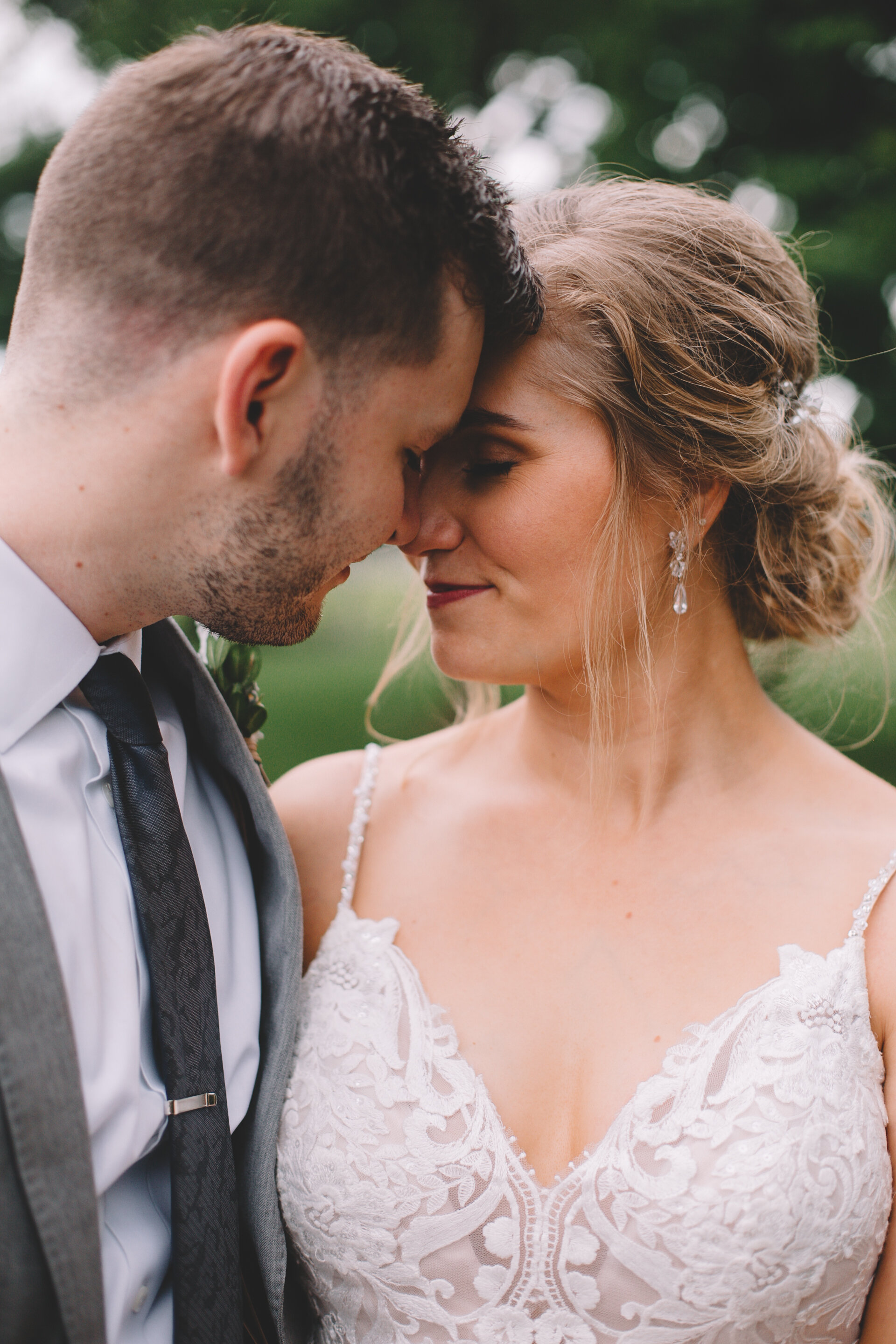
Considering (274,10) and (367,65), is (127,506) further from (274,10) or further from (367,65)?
(274,10)

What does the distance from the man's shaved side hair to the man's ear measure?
43 mm

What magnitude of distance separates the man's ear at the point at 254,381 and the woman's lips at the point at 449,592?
63cm

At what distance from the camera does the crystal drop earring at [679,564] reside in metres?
2.29

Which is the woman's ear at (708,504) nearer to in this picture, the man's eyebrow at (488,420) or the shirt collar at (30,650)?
the man's eyebrow at (488,420)

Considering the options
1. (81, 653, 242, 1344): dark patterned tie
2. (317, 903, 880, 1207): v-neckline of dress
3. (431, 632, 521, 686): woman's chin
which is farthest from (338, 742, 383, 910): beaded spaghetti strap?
(81, 653, 242, 1344): dark patterned tie

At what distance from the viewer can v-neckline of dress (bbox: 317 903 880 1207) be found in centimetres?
185

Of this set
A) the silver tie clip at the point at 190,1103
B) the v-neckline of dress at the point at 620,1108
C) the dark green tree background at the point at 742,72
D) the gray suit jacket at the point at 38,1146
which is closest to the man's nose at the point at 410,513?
the v-neckline of dress at the point at 620,1108

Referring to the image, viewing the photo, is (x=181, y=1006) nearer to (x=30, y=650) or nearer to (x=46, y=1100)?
(x=46, y=1100)

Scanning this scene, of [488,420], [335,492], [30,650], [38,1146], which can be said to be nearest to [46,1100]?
[38,1146]

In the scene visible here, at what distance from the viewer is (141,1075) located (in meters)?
1.62

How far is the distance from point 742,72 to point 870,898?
6.62 metres

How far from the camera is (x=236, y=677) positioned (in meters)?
2.30

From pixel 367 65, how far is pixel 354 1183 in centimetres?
206

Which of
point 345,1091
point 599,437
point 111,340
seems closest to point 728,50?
point 599,437
